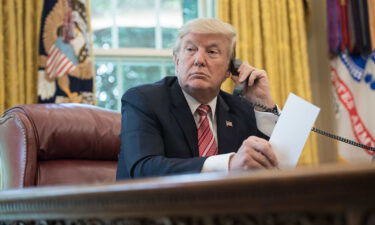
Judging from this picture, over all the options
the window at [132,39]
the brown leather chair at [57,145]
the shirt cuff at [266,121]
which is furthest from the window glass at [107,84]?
the shirt cuff at [266,121]

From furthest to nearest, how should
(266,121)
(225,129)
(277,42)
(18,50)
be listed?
(277,42) → (18,50) → (266,121) → (225,129)

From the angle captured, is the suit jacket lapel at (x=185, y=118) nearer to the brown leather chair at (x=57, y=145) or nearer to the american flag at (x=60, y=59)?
the brown leather chair at (x=57, y=145)

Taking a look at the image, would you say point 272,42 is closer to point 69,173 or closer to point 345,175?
point 69,173

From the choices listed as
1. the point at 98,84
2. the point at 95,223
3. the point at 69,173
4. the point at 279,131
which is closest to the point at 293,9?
the point at 98,84

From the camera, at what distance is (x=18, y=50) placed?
11.3 ft

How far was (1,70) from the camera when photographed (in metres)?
3.33

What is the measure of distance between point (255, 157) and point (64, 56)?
2.18m

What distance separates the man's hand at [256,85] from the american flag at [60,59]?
1.52m

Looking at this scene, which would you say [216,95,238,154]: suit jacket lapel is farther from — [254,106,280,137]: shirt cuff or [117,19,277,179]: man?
[254,106,280,137]: shirt cuff

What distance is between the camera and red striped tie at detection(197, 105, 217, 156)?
2035 mm

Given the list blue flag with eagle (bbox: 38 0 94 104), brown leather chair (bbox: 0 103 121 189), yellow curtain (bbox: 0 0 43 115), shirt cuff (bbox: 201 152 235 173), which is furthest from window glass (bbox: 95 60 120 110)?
shirt cuff (bbox: 201 152 235 173)

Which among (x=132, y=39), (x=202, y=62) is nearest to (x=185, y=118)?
(x=202, y=62)

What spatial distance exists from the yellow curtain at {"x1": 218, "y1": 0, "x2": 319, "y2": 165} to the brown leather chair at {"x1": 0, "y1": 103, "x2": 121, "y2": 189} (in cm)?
160

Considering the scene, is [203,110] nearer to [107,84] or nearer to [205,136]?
[205,136]
